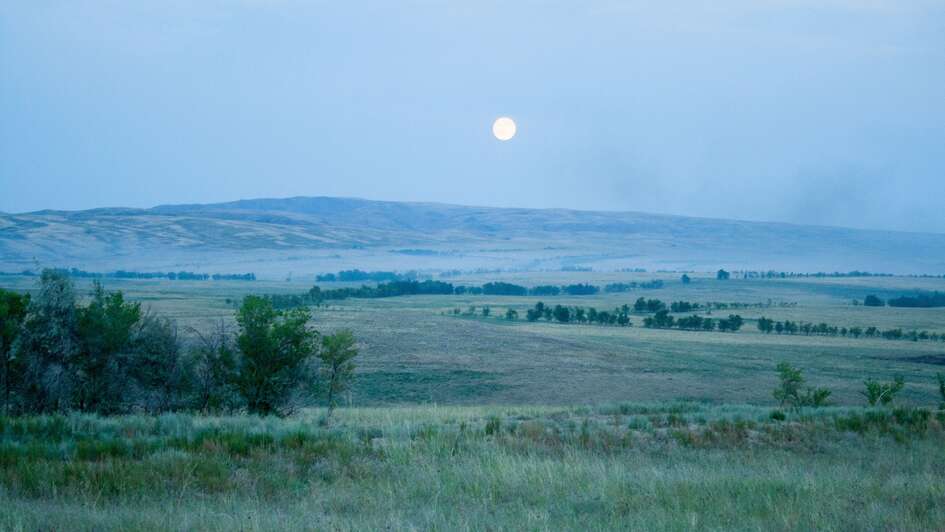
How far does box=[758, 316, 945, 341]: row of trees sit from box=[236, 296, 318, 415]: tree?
61.6m

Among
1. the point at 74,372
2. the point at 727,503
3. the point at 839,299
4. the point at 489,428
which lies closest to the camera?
the point at 727,503

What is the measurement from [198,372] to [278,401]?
2.52 m

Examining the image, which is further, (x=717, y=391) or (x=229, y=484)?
(x=717, y=391)

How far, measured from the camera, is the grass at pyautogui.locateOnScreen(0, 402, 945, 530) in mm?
7191

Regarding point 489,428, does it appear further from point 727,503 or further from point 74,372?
point 74,372

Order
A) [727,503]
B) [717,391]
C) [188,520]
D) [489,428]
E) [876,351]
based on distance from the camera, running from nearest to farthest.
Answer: [188,520] → [727,503] → [489,428] → [717,391] → [876,351]

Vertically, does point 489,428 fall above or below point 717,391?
above

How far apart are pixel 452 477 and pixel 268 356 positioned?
14435 millimetres

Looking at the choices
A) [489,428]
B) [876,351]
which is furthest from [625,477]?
[876,351]

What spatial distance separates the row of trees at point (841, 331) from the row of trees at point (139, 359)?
199 feet

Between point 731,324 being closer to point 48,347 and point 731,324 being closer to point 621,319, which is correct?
point 621,319

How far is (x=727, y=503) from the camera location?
25.7 feet

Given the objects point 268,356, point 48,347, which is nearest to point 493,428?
point 268,356

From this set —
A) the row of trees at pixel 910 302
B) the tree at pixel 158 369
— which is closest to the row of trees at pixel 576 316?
the row of trees at pixel 910 302
